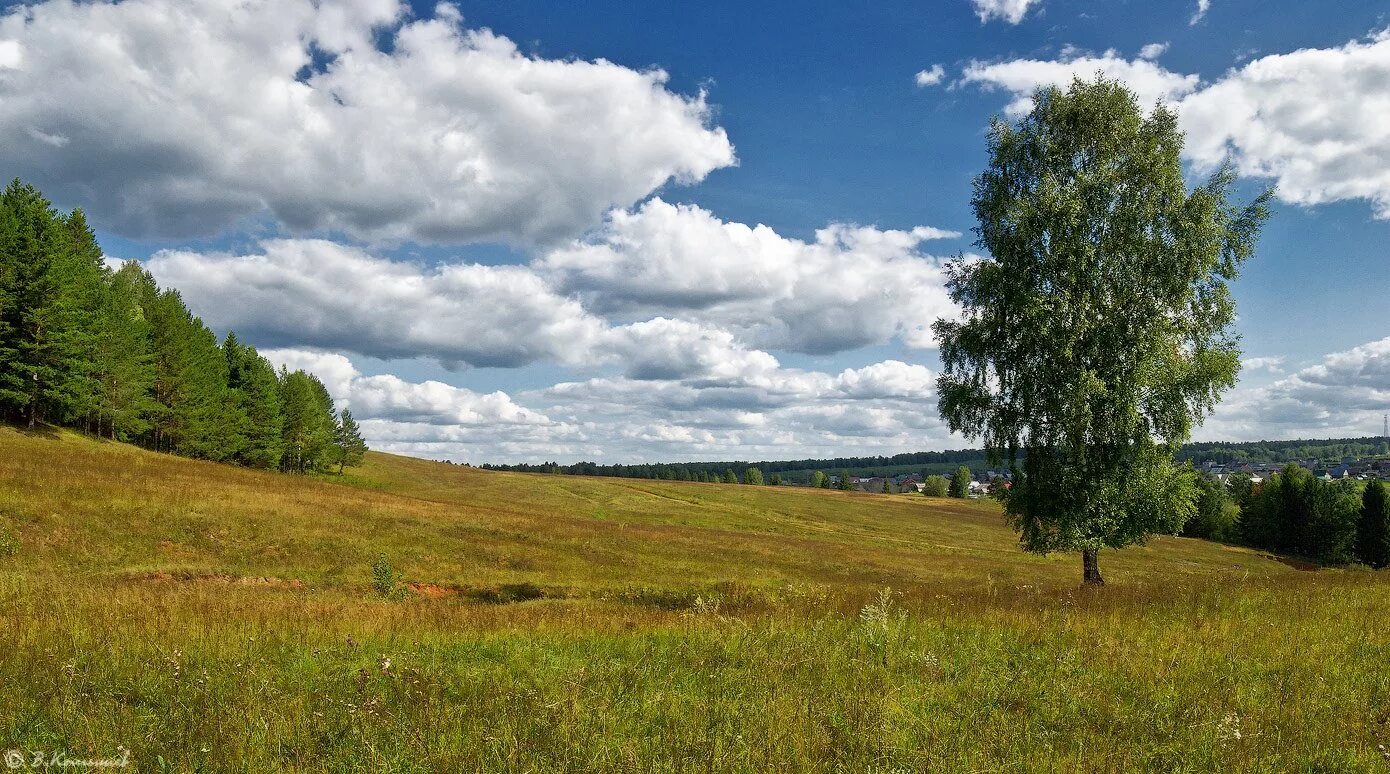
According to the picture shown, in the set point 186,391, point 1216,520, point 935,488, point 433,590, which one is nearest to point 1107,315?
point 433,590

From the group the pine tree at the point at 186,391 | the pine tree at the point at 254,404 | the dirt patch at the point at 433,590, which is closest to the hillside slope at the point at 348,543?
the dirt patch at the point at 433,590

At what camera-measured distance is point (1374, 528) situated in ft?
245

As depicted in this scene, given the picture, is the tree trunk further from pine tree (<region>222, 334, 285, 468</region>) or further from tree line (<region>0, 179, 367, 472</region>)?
pine tree (<region>222, 334, 285, 468</region>)

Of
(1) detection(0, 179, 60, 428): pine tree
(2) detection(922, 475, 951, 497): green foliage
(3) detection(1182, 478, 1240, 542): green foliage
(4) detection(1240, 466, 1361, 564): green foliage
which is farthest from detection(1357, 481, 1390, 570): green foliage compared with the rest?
(1) detection(0, 179, 60, 428): pine tree

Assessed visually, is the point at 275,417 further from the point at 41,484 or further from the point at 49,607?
the point at 49,607

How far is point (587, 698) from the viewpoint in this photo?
18.2 feet

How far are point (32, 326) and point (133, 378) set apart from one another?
26.4 ft

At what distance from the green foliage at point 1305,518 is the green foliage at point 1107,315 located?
88632 mm

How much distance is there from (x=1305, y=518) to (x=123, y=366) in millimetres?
130525

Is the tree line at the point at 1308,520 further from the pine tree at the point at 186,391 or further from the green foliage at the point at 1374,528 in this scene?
the pine tree at the point at 186,391

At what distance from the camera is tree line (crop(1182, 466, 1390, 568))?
75.2 meters

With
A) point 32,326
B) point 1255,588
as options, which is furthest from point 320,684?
point 32,326

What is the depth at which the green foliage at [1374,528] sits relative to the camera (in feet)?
240

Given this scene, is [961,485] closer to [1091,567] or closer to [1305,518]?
[1305,518]
